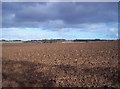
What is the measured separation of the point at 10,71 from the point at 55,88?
4918 millimetres

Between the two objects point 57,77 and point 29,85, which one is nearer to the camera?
point 29,85

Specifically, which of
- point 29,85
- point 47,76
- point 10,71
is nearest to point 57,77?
point 47,76

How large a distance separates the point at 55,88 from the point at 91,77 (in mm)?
2991

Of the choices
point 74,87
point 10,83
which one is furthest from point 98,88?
point 10,83

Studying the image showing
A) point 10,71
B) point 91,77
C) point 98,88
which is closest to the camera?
point 98,88

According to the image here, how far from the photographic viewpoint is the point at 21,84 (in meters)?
9.71

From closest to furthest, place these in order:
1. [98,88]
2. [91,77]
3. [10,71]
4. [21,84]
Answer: [98,88] < [21,84] < [91,77] < [10,71]

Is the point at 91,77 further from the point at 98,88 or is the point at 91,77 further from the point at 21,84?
the point at 21,84

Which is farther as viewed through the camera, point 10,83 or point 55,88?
point 10,83

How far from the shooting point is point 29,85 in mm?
9578

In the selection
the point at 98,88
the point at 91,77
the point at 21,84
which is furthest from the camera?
the point at 91,77

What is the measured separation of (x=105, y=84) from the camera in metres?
9.64

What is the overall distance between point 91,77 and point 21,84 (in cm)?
463

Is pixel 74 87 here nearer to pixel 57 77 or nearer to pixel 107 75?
pixel 57 77
